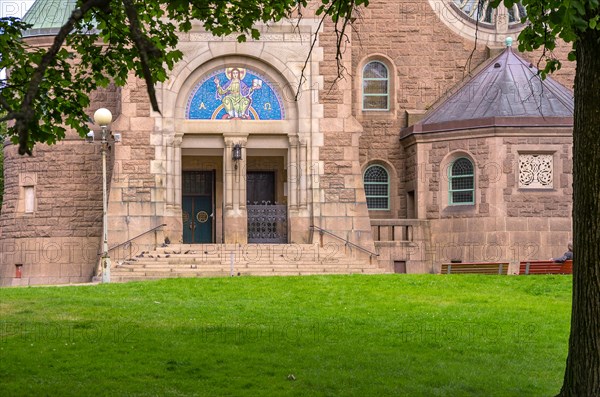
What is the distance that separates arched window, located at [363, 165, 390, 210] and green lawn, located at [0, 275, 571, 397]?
12142 mm

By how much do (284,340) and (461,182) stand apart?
1682cm

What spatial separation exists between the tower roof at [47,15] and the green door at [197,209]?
598cm

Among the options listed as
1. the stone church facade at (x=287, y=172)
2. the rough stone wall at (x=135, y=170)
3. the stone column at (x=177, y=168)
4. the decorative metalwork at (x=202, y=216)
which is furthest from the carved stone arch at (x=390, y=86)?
the rough stone wall at (x=135, y=170)

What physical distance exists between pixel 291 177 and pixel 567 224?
24.8 feet

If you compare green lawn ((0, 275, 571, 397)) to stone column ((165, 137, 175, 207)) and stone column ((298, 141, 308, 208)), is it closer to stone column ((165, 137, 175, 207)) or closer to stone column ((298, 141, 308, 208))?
stone column ((165, 137, 175, 207))

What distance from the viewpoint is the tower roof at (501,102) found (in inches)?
1179

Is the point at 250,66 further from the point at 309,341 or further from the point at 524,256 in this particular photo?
the point at 309,341

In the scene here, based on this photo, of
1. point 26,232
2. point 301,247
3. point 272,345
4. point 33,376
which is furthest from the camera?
point 26,232

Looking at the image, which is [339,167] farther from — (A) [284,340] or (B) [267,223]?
(A) [284,340]

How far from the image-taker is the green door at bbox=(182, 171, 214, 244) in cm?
3231

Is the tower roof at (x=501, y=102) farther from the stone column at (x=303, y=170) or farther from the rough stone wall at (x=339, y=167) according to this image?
the stone column at (x=303, y=170)

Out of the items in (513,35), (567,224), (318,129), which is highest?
(513,35)

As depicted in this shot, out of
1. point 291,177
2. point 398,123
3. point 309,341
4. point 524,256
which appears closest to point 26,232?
point 291,177

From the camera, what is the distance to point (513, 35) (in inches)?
1331
